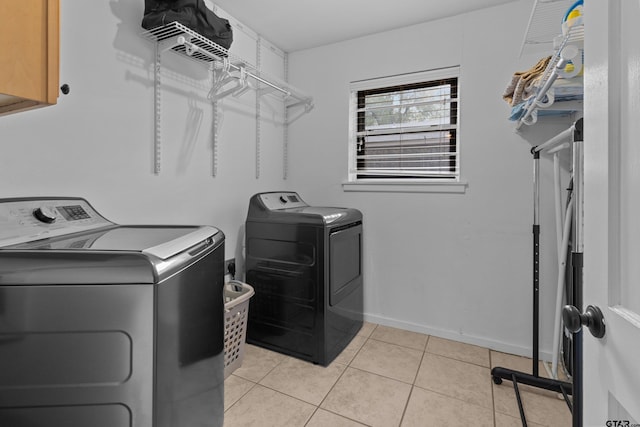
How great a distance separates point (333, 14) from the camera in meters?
2.30

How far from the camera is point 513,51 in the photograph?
84.0 inches

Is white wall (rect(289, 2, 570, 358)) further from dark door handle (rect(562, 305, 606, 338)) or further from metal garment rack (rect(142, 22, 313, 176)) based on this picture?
dark door handle (rect(562, 305, 606, 338))

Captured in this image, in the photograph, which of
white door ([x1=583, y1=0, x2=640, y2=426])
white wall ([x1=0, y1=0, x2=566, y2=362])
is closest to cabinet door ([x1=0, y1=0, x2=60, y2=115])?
white wall ([x1=0, y1=0, x2=566, y2=362])

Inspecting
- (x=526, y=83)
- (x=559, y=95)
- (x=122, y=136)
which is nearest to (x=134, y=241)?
(x=122, y=136)

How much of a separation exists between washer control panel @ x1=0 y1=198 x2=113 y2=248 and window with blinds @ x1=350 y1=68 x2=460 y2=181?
1.95 meters

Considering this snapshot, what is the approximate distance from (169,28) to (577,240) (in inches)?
78.5

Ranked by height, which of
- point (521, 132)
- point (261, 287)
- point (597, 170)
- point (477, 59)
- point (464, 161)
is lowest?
point (261, 287)

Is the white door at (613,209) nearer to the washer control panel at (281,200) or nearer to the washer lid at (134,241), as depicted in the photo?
the washer lid at (134,241)

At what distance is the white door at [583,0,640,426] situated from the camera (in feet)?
1.88

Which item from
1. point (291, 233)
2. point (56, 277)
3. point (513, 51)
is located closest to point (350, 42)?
point (513, 51)

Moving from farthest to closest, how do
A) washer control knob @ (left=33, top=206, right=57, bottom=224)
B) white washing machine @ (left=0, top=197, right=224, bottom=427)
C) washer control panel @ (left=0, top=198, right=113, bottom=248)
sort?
1. washer control knob @ (left=33, top=206, right=57, bottom=224)
2. washer control panel @ (left=0, top=198, right=113, bottom=248)
3. white washing machine @ (left=0, top=197, right=224, bottom=427)

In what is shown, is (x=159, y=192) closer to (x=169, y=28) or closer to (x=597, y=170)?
(x=169, y=28)

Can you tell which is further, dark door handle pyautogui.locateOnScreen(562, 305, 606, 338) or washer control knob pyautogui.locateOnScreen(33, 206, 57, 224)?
washer control knob pyautogui.locateOnScreen(33, 206, 57, 224)

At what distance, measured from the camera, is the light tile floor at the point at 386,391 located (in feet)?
5.12
